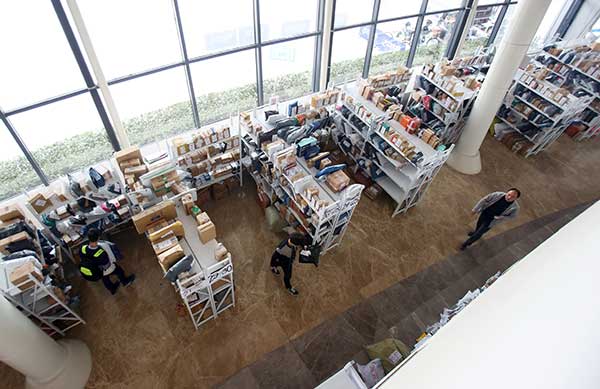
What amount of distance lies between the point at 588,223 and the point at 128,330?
5.64 metres

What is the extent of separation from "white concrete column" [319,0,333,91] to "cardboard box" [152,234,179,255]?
5.26 meters

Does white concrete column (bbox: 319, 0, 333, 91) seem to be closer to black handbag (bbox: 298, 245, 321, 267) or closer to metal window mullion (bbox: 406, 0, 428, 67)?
metal window mullion (bbox: 406, 0, 428, 67)

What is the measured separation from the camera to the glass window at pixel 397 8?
753cm

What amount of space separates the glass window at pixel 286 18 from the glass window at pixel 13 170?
471 centimetres

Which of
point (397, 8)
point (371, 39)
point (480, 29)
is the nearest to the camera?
point (397, 8)

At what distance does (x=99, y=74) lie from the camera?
205 inches

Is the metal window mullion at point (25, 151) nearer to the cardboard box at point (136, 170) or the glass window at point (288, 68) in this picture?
the cardboard box at point (136, 170)

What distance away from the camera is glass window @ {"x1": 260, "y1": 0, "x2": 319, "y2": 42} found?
634 centimetres

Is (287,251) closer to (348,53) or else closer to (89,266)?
(89,266)

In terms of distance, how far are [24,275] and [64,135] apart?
107 inches

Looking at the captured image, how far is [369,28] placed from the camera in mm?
7730

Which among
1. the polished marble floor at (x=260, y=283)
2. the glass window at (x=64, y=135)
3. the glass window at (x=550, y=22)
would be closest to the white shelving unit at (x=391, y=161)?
the polished marble floor at (x=260, y=283)

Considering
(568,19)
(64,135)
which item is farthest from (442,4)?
(64,135)

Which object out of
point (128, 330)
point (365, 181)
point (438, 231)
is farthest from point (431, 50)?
point (128, 330)
